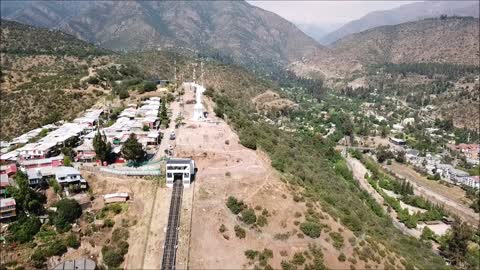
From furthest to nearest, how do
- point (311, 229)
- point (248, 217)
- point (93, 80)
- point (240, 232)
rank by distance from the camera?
point (93, 80) → point (248, 217) → point (311, 229) → point (240, 232)

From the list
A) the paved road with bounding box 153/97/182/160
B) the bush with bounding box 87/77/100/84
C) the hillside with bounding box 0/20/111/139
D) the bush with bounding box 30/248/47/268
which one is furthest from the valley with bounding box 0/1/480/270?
the bush with bounding box 87/77/100/84

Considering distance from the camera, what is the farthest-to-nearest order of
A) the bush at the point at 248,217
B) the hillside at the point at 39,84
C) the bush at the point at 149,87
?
the bush at the point at 149,87 < the hillside at the point at 39,84 < the bush at the point at 248,217

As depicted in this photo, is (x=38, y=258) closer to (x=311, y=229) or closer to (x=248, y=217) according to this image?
(x=248, y=217)

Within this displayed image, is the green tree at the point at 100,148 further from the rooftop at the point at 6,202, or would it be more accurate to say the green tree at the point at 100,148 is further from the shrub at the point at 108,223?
the rooftop at the point at 6,202

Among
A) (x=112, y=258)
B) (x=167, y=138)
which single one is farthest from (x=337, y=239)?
(x=167, y=138)

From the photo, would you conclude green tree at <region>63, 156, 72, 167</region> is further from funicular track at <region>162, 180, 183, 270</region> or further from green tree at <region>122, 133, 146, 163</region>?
funicular track at <region>162, 180, 183, 270</region>

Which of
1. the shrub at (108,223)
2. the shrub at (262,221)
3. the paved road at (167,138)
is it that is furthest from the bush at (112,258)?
the paved road at (167,138)
